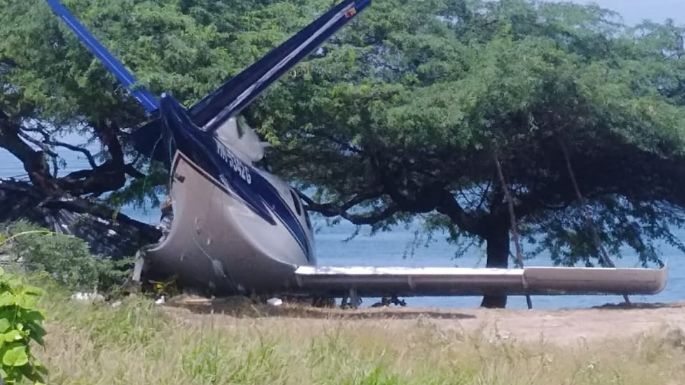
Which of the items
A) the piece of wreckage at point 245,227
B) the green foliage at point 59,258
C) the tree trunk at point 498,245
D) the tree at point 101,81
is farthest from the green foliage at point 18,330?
the tree trunk at point 498,245

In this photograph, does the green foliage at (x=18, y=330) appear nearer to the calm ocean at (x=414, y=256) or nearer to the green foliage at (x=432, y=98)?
the green foliage at (x=432, y=98)

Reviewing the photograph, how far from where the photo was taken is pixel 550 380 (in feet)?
30.9

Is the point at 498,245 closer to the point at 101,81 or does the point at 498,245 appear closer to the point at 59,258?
the point at 101,81

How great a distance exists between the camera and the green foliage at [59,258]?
12922 mm

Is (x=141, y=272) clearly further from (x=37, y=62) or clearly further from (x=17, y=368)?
(x=17, y=368)

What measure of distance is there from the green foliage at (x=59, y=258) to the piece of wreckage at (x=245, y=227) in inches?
50.9

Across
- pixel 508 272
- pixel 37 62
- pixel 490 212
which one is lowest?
pixel 508 272

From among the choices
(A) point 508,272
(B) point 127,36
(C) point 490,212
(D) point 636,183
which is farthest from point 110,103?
(D) point 636,183

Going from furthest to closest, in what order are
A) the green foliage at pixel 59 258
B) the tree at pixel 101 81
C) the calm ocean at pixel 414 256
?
the calm ocean at pixel 414 256
the tree at pixel 101 81
the green foliage at pixel 59 258

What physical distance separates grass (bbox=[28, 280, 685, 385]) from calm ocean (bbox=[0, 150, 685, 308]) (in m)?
7.81

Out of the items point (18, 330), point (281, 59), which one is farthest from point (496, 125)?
point (18, 330)

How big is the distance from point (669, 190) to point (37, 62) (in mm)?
10055

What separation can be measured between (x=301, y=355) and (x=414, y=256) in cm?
1527

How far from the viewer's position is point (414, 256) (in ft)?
79.5
